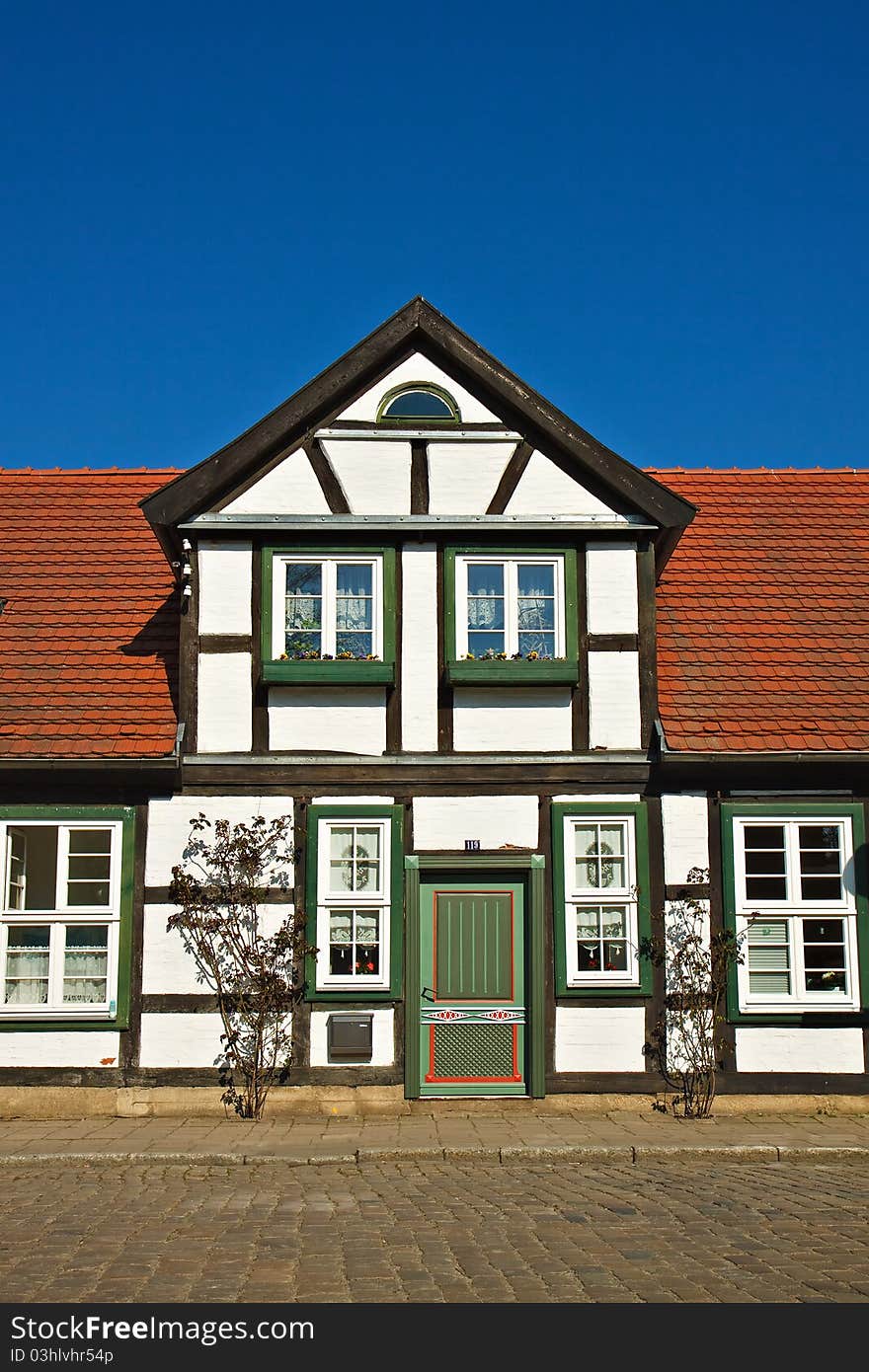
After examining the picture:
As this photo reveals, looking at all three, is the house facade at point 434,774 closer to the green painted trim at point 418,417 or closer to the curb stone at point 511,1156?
the green painted trim at point 418,417

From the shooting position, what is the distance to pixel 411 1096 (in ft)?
41.9

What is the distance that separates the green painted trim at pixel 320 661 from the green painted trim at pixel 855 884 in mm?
3522

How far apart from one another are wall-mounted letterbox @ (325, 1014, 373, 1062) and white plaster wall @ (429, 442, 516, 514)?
4899 mm

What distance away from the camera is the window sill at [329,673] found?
13109 mm

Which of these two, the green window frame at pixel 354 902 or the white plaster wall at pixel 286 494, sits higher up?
the white plaster wall at pixel 286 494

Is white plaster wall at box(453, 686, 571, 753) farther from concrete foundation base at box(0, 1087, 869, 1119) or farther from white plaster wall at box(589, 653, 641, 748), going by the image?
concrete foundation base at box(0, 1087, 869, 1119)

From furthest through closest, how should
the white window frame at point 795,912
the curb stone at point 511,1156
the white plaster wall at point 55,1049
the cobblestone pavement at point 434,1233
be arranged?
1. the white window frame at point 795,912
2. the white plaster wall at point 55,1049
3. the curb stone at point 511,1156
4. the cobblestone pavement at point 434,1233

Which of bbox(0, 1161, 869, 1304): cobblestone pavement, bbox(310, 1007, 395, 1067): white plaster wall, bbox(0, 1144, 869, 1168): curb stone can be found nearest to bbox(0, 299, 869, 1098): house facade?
bbox(310, 1007, 395, 1067): white plaster wall

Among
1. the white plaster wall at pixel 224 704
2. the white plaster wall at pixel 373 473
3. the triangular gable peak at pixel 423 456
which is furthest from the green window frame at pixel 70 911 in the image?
the white plaster wall at pixel 373 473

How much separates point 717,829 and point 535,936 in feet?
6.62
